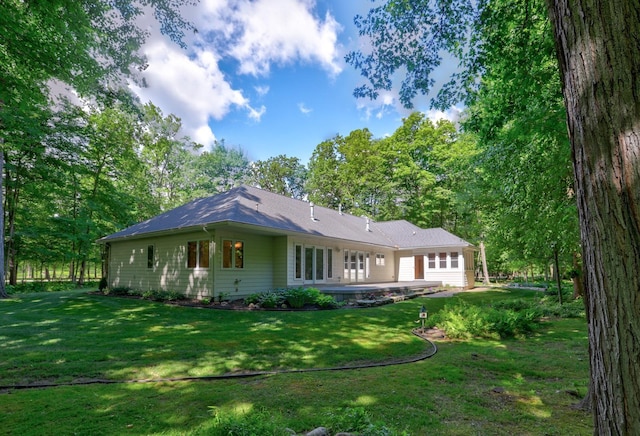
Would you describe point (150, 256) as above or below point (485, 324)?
above

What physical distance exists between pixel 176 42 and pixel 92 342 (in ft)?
24.2

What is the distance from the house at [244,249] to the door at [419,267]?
243 centimetres

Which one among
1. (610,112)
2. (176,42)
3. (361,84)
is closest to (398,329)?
(361,84)

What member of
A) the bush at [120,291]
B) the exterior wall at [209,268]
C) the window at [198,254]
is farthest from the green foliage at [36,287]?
the window at [198,254]

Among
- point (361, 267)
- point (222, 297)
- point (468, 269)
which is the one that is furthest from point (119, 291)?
point (468, 269)

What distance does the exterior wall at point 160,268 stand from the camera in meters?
13.3

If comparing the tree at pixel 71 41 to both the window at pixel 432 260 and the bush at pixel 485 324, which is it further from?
the window at pixel 432 260

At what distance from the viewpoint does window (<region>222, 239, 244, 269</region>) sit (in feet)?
42.7

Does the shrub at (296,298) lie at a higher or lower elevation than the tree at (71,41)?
lower

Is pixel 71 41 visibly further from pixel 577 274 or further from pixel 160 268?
pixel 577 274

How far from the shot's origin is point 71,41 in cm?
691

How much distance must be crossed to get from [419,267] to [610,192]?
24369mm

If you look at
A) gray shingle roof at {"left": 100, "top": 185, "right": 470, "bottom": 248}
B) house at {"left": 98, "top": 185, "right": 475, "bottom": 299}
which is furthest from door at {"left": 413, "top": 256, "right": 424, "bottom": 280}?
house at {"left": 98, "top": 185, "right": 475, "bottom": 299}

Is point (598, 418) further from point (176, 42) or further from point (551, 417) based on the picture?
point (176, 42)
